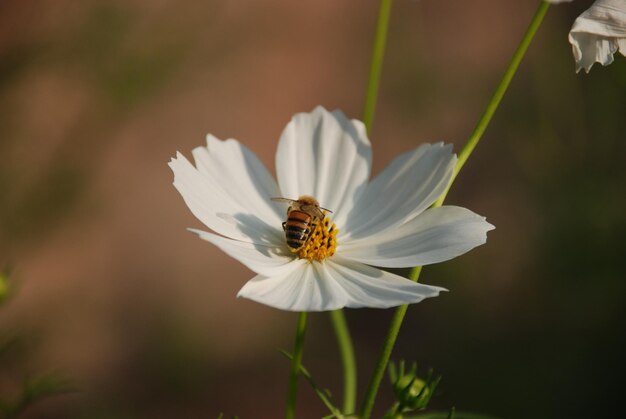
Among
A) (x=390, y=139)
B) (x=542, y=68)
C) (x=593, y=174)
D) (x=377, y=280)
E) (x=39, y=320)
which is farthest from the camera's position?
(x=390, y=139)

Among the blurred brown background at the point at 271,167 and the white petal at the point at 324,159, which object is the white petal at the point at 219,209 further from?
the blurred brown background at the point at 271,167

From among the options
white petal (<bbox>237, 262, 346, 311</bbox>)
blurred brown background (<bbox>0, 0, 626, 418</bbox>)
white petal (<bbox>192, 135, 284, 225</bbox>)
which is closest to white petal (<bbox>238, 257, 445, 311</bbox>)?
white petal (<bbox>237, 262, 346, 311</bbox>)

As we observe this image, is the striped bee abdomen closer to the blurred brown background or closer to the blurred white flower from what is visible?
the blurred white flower

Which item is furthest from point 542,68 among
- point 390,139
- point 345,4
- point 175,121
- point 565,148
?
point 175,121

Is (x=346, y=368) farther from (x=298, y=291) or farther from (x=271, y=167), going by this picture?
(x=271, y=167)

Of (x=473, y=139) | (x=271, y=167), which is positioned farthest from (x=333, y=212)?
(x=271, y=167)

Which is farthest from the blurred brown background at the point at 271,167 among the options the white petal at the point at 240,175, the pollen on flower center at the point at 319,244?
the pollen on flower center at the point at 319,244

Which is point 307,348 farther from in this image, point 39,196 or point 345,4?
point 345,4
